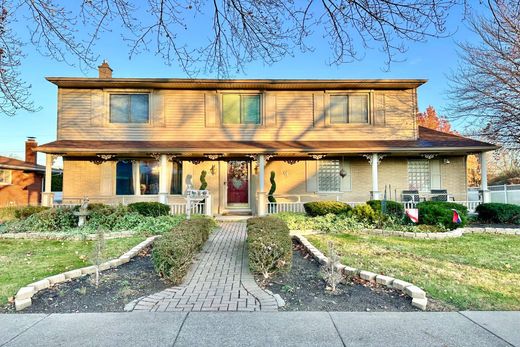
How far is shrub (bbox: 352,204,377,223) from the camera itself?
32.6 feet

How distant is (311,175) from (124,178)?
7.96 meters

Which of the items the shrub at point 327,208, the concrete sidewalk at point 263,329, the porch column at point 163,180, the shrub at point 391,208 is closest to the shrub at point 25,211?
the porch column at point 163,180

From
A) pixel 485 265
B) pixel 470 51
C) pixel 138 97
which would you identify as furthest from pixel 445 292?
pixel 470 51

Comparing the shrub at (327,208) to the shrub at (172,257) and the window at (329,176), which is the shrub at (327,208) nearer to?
the window at (329,176)

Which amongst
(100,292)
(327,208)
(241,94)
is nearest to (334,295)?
(100,292)

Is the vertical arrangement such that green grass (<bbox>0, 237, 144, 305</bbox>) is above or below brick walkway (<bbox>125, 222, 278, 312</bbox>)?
above

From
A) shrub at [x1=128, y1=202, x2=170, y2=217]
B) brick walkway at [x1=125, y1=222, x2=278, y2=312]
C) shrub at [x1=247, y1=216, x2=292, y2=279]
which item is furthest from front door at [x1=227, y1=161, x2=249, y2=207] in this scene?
shrub at [x1=247, y1=216, x2=292, y2=279]

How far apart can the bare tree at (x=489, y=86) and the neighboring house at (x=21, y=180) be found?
2376 centimetres

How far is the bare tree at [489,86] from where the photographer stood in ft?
43.7

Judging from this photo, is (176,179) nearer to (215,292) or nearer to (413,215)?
(413,215)

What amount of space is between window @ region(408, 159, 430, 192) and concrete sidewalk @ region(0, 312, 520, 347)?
10976 mm

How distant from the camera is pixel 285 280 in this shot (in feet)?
16.2

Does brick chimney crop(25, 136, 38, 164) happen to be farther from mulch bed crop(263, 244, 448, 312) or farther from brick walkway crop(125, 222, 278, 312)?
mulch bed crop(263, 244, 448, 312)

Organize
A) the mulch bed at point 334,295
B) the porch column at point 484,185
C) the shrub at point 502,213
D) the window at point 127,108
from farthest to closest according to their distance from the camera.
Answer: the window at point 127,108
the porch column at point 484,185
the shrub at point 502,213
the mulch bed at point 334,295
